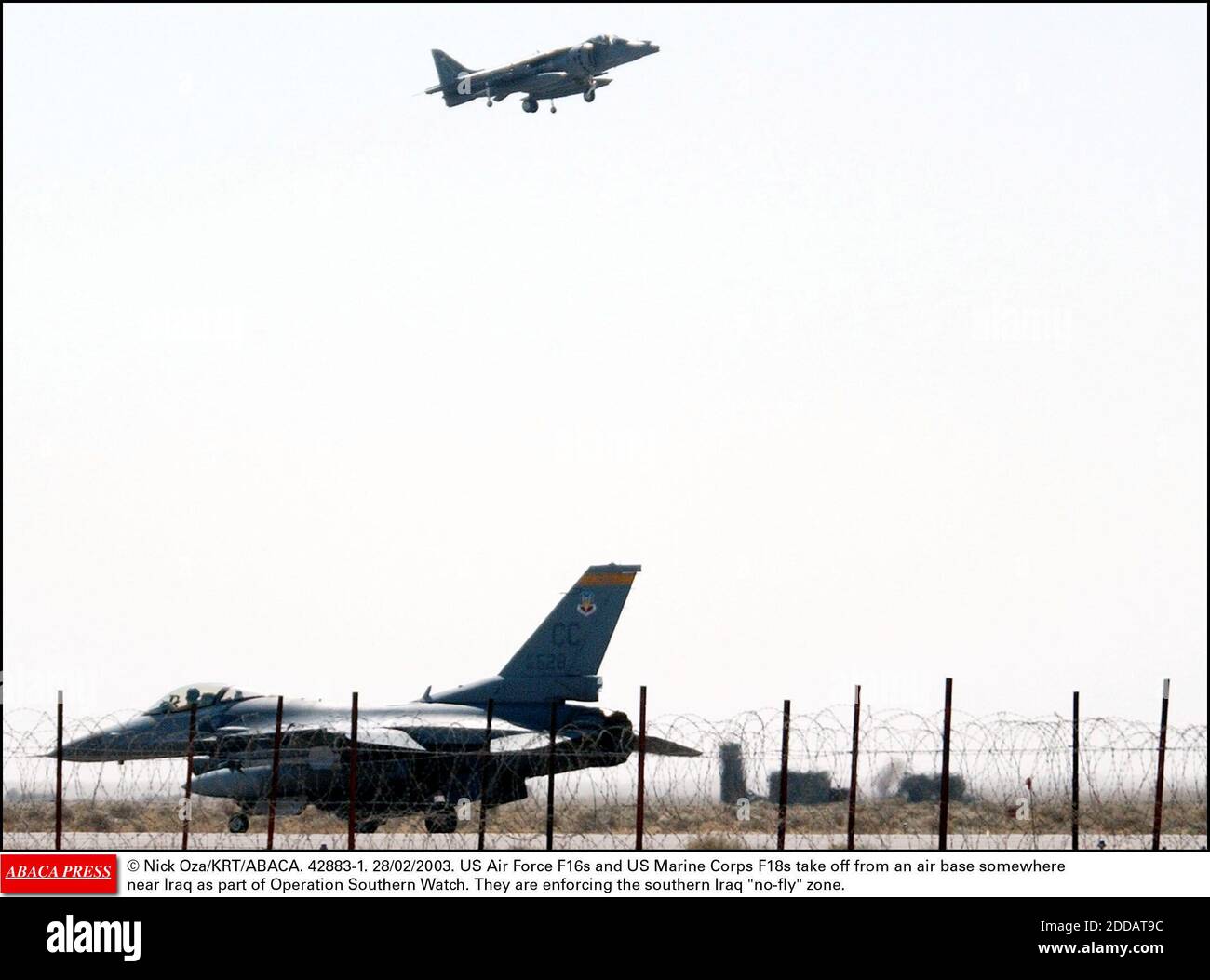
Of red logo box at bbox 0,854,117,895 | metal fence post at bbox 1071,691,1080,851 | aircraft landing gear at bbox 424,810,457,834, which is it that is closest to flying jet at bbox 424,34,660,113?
aircraft landing gear at bbox 424,810,457,834

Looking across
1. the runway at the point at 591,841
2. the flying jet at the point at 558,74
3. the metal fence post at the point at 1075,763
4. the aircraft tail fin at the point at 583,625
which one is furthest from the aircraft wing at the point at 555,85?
the metal fence post at the point at 1075,763

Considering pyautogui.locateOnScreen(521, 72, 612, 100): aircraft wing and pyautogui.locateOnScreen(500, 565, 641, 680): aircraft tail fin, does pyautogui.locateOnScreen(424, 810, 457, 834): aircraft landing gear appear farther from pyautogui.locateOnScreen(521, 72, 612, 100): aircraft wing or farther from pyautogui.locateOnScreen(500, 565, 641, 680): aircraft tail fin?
pyautogui.locateOnScreen(521, 72, 612, 100): aircraft wing

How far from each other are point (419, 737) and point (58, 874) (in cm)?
1470

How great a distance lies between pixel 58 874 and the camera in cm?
1730

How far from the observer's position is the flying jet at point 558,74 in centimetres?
4044

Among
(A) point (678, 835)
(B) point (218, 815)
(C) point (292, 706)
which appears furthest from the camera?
(B) point (218, 815)

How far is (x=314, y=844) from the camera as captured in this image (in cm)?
2538

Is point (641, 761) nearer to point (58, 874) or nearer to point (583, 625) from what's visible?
point (58, 874)

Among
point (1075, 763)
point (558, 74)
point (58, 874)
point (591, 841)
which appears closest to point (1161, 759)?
point (1075, 763)
